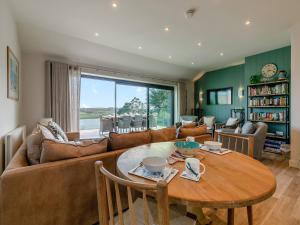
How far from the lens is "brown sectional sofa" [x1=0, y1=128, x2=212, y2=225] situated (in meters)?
1.13

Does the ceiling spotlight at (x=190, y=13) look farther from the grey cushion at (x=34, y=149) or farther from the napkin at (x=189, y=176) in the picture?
the grey cushion at (x=34, y=149)

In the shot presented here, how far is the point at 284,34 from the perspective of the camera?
3.45 metres

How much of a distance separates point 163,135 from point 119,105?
3.20 m

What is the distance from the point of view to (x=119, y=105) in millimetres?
5168

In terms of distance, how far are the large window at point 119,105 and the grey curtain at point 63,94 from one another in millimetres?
369

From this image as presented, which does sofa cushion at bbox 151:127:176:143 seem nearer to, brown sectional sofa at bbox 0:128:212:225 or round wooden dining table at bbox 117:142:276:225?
brown sectional sofa at bbox 0:128:212:225

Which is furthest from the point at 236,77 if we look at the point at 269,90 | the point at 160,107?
the point at 160,107

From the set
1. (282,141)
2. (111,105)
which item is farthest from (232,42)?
(111,105)

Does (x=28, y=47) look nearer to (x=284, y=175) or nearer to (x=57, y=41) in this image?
(x=57, y=41)

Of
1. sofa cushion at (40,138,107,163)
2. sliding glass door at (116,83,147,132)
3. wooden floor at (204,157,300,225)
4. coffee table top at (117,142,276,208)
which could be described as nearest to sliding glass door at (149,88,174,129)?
sliding glass door at (116,83,147,132)

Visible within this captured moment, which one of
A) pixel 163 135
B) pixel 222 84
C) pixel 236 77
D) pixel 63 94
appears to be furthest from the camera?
pixel 222 84

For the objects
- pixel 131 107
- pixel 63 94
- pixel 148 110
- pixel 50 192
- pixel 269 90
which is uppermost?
pixel 269 90

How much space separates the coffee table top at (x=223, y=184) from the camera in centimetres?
77

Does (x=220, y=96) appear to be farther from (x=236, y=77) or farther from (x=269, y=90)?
(x=269, y=90)
